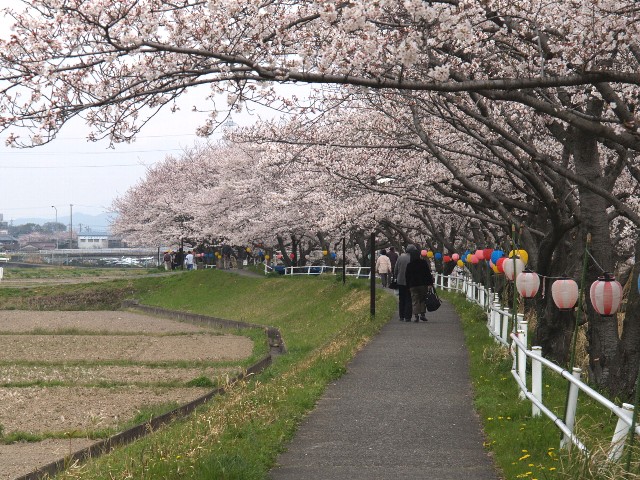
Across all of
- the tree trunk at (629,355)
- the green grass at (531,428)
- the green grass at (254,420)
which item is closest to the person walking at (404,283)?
the green grass at (254,420)

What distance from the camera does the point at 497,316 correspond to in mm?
14766

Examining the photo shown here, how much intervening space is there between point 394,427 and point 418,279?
12269 millimetres

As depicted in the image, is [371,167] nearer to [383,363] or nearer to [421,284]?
[421,284]

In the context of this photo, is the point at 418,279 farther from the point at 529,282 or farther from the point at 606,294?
the point at 606,294

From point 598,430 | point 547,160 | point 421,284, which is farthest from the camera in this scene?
point 421,284

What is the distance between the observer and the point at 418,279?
71.0ft

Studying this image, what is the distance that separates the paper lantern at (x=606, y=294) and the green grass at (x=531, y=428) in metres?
1.03

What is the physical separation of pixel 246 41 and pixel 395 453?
3.89 metres

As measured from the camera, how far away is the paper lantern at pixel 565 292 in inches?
393

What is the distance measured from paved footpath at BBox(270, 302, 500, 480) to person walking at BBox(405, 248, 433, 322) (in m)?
6.13

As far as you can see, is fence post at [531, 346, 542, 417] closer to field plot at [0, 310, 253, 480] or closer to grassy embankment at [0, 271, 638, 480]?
grassy embankment at [0, 271, 638, 480]

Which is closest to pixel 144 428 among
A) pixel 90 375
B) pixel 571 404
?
pixel 571 404

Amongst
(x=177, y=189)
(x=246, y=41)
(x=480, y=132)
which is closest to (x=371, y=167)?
(x=480, y=132)

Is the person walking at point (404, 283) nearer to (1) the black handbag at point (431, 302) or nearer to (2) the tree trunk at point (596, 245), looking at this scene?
(1) the black handbag at point (431, 302)
